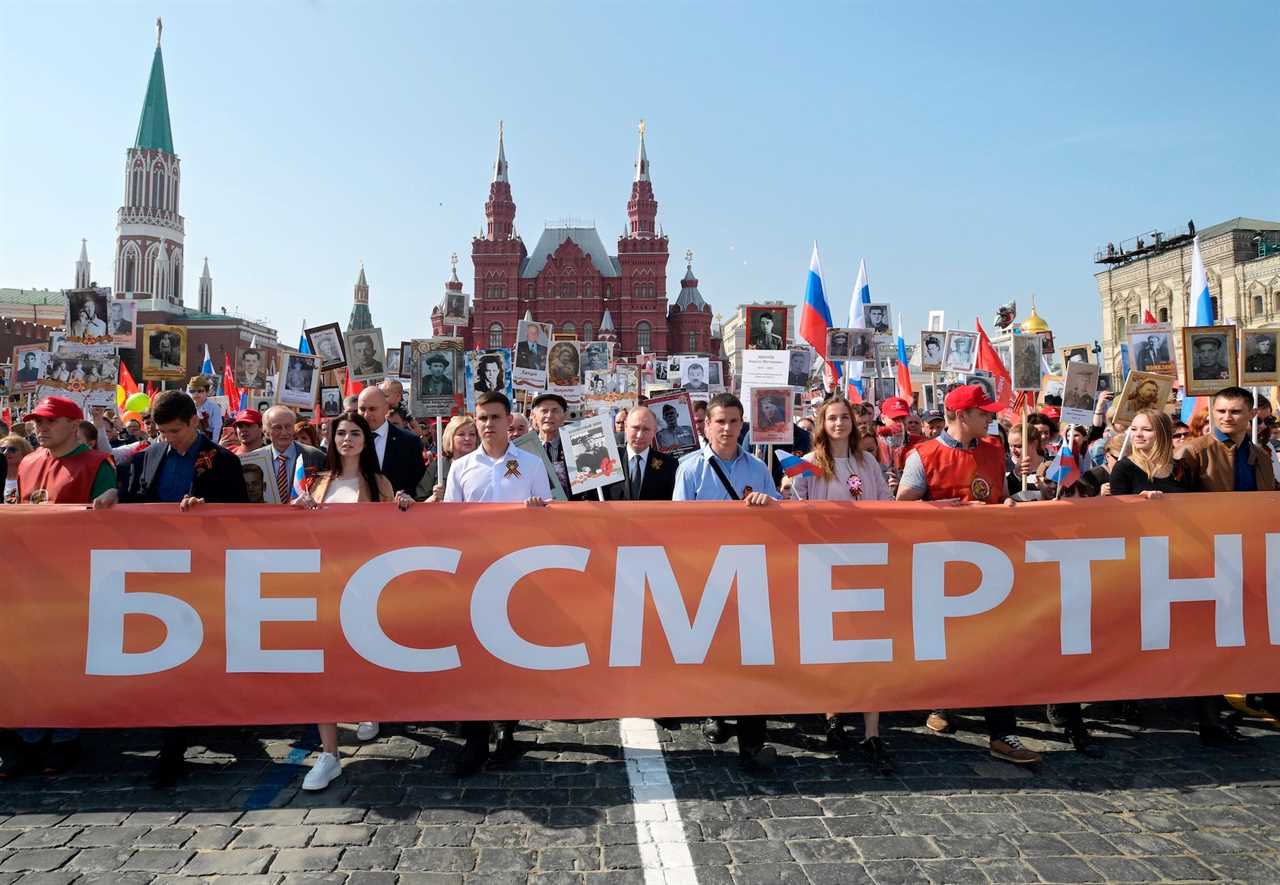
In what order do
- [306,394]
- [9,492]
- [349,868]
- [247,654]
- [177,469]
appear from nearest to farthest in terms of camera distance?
[349,868]
[247,654]
[177,469]
[9,492]
[306,394]

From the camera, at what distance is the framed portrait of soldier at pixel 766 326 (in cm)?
1174

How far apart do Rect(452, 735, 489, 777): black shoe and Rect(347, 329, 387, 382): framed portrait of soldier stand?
5.62 metres

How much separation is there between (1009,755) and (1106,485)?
1684 mm

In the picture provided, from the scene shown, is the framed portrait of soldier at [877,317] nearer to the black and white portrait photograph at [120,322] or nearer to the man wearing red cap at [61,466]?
the black and white portrait photograph at [120,322]

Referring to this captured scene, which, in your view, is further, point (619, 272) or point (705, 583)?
point (619, 272)

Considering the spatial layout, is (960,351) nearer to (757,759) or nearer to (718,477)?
(718,477)

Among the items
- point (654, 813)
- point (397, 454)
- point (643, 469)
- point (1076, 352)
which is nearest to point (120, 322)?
point (397, 454)

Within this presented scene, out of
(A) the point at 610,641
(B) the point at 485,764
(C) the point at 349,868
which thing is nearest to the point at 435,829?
(C) the point at 349,868

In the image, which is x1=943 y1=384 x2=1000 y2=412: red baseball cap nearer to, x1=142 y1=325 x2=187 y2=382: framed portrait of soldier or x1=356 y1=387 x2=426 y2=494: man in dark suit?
x1=356 y1=387 x2=426 y2=494: man in dark suit

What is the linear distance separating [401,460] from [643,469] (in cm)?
215

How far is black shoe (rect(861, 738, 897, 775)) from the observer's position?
4156 millimetres

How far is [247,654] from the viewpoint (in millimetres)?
4238

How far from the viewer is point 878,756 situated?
4.23m

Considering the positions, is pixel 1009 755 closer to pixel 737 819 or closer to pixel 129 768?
pixel 737 819
